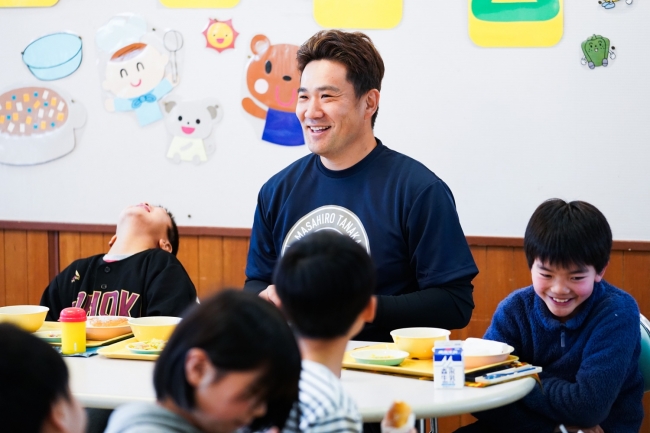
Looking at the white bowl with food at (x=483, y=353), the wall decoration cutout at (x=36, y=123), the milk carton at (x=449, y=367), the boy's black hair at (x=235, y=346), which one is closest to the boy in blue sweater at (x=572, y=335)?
the white bowl with food at (x=483, y=353)

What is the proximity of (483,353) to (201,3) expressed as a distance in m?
2.35

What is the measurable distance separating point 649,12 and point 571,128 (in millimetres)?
541

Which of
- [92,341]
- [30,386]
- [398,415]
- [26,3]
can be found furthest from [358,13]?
[30,386]

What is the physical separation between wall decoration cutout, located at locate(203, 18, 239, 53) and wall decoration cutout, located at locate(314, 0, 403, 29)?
40cm

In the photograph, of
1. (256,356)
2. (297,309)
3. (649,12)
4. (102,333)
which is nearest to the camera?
(256,356)

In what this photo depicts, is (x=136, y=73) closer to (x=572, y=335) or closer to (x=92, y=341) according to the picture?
(x=92, y=341)

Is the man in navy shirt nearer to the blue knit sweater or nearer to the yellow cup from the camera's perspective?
the blue knit sweater

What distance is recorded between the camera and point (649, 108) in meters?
3.18

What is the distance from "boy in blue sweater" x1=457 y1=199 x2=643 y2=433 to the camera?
1960 mm

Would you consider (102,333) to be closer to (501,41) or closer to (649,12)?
(501,41)

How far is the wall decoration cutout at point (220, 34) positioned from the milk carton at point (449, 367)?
2269 mm

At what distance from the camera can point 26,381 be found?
3.08ft

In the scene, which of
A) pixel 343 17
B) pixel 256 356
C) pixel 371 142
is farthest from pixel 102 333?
pixel 343 17

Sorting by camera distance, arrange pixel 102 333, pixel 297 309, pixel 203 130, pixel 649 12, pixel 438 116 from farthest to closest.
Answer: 1. pixel 203 130
2. pixel 438 116
3. pixel 649 12
4. pixel 102 333
5. pixel 297 309
